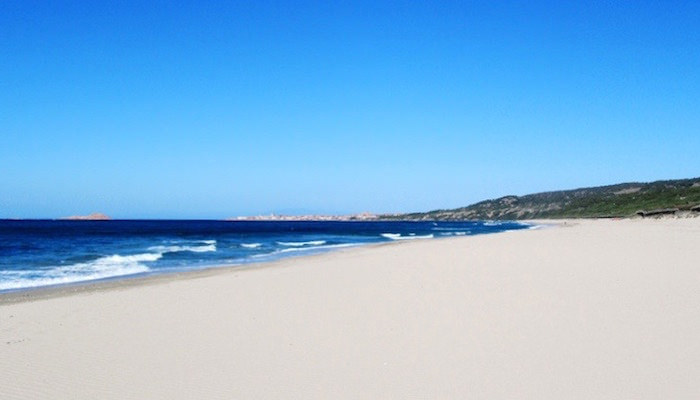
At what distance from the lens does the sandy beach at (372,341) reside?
206 inches

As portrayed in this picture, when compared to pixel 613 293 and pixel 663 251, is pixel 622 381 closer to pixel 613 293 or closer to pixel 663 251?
pixel 613 293

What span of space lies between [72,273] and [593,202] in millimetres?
114607

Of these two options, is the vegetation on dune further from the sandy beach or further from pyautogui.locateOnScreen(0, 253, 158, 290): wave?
the sandy beach

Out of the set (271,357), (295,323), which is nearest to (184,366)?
(271,357)

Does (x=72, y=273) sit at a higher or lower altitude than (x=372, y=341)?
lower

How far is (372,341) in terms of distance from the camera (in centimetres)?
686

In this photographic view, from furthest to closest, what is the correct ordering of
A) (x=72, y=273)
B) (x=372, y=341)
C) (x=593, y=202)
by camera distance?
(x=593, y=202) → (x=72, y=273) → (x=372, y=341)

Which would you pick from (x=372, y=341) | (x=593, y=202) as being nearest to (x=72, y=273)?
(x=372, y=341)

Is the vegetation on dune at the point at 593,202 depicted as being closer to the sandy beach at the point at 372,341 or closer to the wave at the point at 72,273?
the wave at the point at 72,273

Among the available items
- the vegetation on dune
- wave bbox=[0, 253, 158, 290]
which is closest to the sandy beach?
wave bbox=[0, 253, 158, 290]

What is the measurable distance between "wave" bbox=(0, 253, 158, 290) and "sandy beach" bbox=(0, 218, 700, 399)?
21.4 feet

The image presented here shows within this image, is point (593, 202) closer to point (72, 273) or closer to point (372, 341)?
point (72, 273)

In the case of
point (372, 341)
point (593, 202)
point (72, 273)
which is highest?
point (593, 202)

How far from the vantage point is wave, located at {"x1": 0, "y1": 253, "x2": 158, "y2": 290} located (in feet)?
56.0
